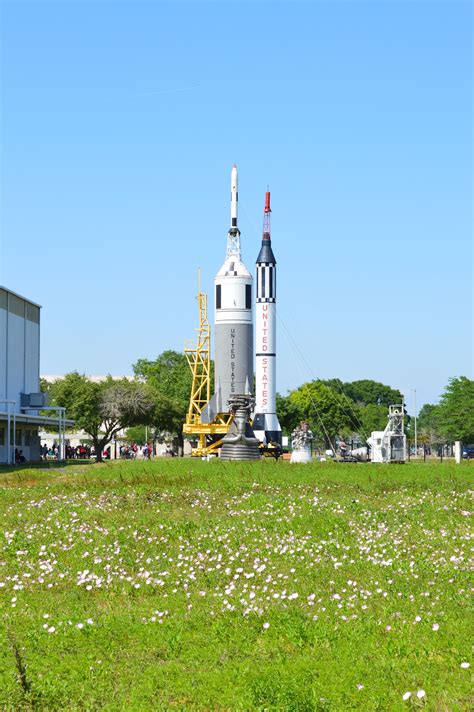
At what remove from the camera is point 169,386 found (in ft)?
381

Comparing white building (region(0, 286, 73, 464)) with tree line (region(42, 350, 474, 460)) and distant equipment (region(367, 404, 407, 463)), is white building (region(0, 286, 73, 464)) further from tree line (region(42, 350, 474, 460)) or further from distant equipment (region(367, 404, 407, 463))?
distant equipment (region(367, 404, 407, 463))

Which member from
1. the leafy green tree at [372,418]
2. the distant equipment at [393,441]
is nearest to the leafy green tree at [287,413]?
the leafy green tree at [372,418]

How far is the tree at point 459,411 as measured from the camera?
9475 cm

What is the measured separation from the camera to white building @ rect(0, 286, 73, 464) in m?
70.4

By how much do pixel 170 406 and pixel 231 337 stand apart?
25546 millimetres

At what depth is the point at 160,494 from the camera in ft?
86.0

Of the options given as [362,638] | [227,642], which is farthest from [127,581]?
[362,638]

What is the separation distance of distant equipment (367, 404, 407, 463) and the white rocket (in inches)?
409

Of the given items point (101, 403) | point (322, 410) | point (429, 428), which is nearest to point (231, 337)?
point (101, 403)

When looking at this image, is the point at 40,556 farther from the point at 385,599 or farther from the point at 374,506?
the point at 374,506

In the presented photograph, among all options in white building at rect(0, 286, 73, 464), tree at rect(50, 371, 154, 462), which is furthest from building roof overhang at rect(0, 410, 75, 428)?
tree at rect(50, 371, 154, 462)

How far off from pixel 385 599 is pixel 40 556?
270 inches

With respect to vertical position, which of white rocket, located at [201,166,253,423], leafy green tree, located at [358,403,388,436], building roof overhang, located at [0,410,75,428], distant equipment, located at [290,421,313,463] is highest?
white rocket, located at [201,166,253,423]

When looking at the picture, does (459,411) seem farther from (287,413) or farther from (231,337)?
(231,337)
